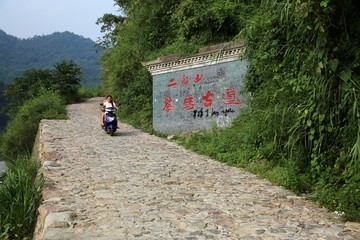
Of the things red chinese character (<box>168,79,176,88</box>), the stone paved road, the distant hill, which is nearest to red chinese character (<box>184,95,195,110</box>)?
red chinese character (<box>168,79,176,88</box>)

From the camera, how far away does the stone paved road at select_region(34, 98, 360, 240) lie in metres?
3.96

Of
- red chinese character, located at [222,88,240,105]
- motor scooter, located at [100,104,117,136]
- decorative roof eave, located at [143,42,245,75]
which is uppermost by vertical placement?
decorative roof eave, located at [143,42,245,75]

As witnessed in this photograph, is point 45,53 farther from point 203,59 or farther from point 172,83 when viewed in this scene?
point 203,59

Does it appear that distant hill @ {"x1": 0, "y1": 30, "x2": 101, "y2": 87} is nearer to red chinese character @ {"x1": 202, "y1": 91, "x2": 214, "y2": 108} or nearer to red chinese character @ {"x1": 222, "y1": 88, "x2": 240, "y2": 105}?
red chinese character @ {"x1": 202, "y1": 91, "x2": 214, "y2": 108}

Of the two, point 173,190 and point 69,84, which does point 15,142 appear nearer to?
A: point 69,84

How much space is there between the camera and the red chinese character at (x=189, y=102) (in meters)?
11.6

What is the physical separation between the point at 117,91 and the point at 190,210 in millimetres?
15493

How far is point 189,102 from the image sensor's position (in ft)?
38.3

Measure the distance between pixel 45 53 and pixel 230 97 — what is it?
322 ft

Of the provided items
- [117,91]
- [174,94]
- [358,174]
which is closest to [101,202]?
[358,174]

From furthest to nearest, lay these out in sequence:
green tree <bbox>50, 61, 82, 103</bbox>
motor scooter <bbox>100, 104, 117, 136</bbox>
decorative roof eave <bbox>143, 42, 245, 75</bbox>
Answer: green tree <bbox>50, 61, 82, 103</bbox> → motor scooter <bbox>100, 104, 117, 136</bbox> → decorative roof eave <bbox>143, 42, 245, 75</bbox>

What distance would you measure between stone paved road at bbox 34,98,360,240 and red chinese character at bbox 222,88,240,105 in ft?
8.13

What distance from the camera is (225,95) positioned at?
10.5m

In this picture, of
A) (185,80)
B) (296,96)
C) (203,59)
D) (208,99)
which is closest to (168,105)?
(185,80)
